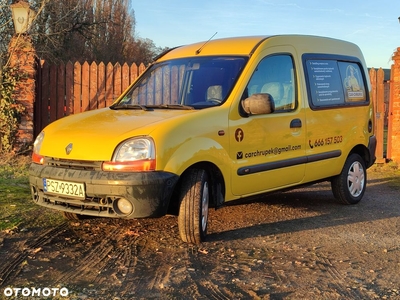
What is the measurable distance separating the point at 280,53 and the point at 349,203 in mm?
2455

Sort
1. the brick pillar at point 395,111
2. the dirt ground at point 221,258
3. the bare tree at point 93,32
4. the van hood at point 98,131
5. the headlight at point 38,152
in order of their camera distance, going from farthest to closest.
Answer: the bare tree at point 93,32
the brick pillar at point 395,111
the headlight at point 38,152
the van hood at point 98,131
the dirt ground at point 221,258

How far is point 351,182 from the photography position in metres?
6.64

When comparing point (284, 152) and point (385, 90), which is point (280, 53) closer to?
point (284, 152)

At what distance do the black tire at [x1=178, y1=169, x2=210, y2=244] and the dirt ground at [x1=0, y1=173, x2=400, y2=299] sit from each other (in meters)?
0.15

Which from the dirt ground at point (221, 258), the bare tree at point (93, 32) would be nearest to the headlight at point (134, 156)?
the dirt ground at point (221, 258)

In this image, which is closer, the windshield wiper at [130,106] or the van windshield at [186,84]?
the van windshield at [186,84]

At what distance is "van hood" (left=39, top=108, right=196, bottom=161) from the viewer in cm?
416

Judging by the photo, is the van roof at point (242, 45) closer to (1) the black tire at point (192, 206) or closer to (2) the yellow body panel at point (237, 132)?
(2) the yellow body panel at point (237, 132)

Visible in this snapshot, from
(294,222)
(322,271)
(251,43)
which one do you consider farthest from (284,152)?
(322,271)

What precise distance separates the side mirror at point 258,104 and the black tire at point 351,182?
7.07 feet

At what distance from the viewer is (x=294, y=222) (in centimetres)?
557

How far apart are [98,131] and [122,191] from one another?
665mm

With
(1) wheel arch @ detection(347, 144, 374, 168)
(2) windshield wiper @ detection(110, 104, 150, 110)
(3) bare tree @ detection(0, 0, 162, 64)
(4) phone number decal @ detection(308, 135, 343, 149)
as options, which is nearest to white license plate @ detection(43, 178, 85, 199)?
(2) windshield wiper @ detection(110, 104, 150, 110)

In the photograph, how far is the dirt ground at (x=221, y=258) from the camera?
3.48 metres
